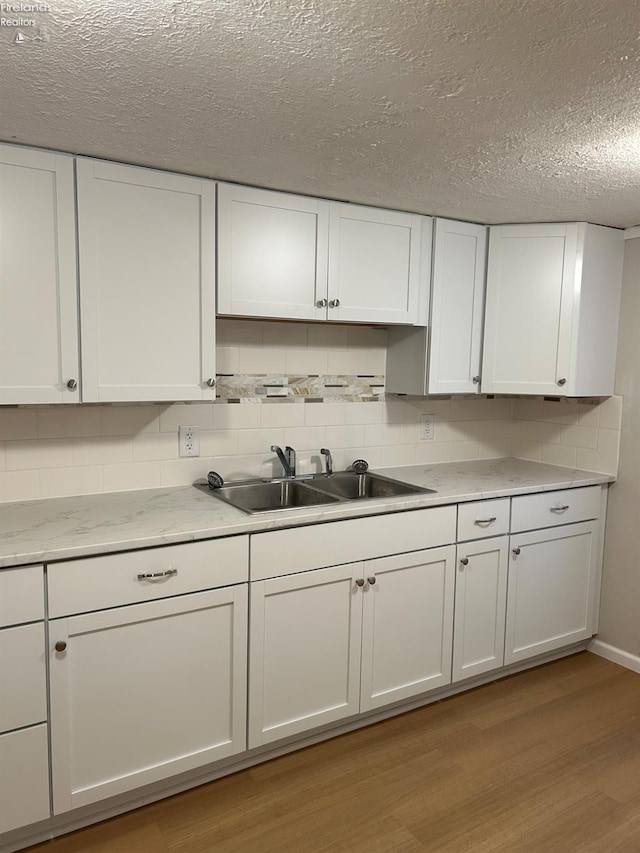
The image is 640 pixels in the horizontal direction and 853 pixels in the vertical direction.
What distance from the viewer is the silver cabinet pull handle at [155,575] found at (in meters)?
1.93

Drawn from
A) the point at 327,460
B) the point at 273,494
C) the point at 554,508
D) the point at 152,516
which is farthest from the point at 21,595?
the point at 554,508

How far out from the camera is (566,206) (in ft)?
8.60

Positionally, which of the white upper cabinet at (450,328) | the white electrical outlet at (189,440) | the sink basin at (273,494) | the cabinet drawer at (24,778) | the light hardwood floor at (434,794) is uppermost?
the white upper cabinet at (450,328)

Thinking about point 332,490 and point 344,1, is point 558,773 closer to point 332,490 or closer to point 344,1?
point 332,490

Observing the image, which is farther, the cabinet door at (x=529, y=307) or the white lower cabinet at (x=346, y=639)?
the cabinet door at (x=529, y=307)

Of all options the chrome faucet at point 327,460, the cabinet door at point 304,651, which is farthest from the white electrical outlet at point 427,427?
the cabinet door at point 304,651

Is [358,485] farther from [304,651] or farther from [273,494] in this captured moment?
Result: [304,651]

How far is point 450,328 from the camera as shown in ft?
9.57

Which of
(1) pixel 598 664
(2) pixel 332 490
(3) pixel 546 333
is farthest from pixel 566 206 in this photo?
(1) pixel 598 664

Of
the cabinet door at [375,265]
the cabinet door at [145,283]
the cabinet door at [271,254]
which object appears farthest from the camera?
the cabinet door at [375,265]

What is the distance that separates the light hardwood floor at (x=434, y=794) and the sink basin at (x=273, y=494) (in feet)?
3.18

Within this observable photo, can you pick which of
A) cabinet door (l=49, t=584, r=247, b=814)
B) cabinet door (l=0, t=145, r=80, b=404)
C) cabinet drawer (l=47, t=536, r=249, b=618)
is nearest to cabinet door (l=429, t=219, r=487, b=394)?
cabinet drawer (l=47, t=536, r=249, b=618)

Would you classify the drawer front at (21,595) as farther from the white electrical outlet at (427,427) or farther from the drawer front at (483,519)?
the white electrical outlet at (427,427)

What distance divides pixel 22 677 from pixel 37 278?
1220 mm
